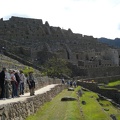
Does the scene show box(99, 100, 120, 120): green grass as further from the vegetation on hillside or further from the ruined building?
the ruined building

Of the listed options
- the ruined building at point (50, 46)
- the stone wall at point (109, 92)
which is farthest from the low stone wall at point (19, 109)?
the ruined building at point (50, 46)

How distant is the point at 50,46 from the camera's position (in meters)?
80.6

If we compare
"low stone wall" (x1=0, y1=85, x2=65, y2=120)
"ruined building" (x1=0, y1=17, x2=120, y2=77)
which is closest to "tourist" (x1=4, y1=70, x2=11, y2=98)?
"low stone wall" (x1=0, y1=85, x2=65, y2=120)

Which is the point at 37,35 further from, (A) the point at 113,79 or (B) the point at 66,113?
(B) the point at 66,113

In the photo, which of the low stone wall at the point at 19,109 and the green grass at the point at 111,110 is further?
the green grass at the point at 111,110

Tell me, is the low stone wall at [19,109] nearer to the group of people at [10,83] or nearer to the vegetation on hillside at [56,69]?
the group of people at [10,83]

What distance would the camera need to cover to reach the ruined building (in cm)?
6950

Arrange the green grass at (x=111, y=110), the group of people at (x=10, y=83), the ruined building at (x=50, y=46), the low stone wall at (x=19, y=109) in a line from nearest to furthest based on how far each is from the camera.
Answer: the low stone wall at (x=19, y=109)
the group of people at (x=10, y=83)
the green grass at (x=111, y=110)
the ruined building at (x=50, y=46)

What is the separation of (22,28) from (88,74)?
86.5 feet

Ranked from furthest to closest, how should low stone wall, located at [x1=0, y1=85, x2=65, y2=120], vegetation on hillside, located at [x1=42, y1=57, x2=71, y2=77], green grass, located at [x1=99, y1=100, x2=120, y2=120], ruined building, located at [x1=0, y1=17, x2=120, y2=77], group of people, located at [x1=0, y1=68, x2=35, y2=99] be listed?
ruined building, located at [x1=0, y1=17, x2=120, y2=77]
vegetation on hillside, located at [x1=42, y1=57, x2=71, y2=77]
green grass, located at [x1=99, y1=100, x2=120, y2=120]
group of people, located at [x1=0, y1=68, x2=35, y2=99]
low stone wall, located at [x1=0, y1=85, x2=65, y2=120]

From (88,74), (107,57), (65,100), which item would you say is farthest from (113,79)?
(65,100)

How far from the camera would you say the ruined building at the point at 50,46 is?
69.5m

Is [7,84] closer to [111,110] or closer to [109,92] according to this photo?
[111,110]

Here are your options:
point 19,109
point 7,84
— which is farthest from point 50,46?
point 19,109
